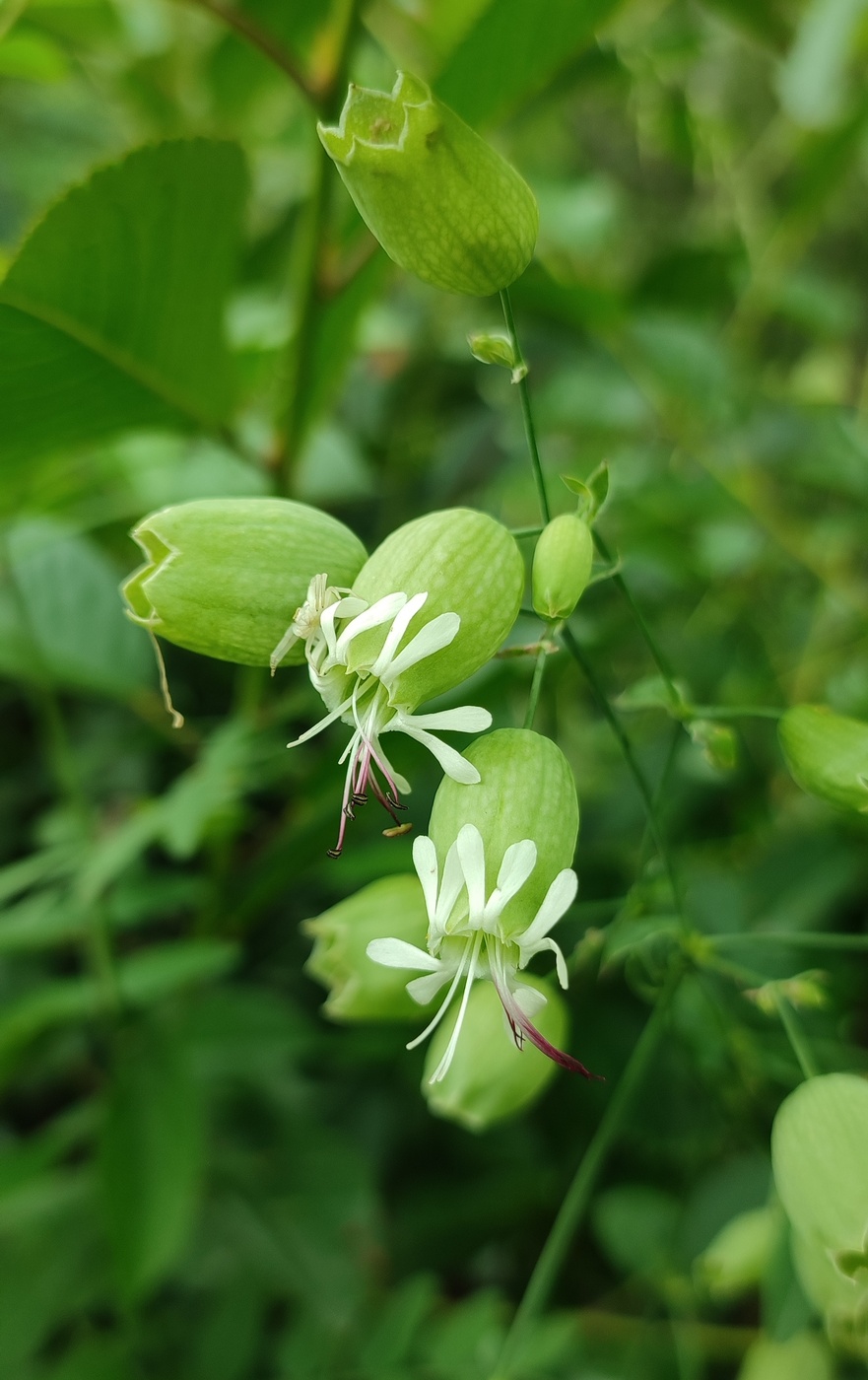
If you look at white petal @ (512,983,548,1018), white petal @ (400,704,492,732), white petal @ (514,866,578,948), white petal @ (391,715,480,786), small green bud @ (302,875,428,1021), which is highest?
white petal @ (400,704,492,732)

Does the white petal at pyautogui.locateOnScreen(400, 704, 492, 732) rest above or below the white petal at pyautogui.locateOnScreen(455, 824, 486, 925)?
above

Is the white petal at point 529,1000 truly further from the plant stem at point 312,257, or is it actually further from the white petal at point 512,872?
the plant stem at point 312,257

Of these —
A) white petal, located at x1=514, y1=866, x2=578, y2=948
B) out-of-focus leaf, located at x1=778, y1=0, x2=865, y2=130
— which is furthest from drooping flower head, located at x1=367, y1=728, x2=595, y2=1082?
out-of-focus leaf, located at x1=778, y1=0, x2=865, y2=130

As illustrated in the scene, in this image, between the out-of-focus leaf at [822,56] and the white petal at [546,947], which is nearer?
the white petal at [546,947]

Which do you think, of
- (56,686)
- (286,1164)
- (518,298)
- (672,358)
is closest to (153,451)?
(56,686)

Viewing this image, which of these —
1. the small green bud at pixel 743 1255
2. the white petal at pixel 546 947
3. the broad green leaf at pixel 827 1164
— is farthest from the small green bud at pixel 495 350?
the small green bud at pixel 743 1255

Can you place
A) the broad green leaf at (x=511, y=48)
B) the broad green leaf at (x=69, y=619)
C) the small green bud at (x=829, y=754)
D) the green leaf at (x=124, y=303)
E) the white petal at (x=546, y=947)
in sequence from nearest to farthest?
the white petal at (x=546, y=947) < the small green bud at (x=829, y=754) < the green leaf at (x=124, y=303) < the broad green leaf at (x=511, y=48) < the broad green leaf at (x=69, y=619)

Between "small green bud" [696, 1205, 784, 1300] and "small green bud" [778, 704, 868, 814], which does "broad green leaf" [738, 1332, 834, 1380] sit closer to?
"small green bud" [696, 1205, 784, 1300]

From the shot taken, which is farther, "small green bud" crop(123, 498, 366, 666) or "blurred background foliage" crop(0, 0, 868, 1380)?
"blurred background foliage" crop(0, 0, 868, 1380)
